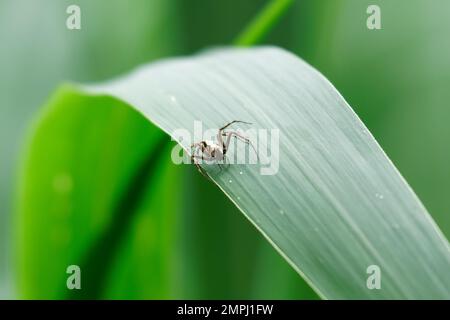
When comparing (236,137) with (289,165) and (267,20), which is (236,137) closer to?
(289,165)

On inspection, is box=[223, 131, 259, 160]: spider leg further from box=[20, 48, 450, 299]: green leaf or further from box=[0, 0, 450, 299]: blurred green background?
box=[0, 0, 450, 299]: blurred green background

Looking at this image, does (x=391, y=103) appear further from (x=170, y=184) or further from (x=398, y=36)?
(x=170, y=184)

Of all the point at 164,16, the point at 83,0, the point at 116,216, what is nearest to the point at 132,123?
the point at 116,216

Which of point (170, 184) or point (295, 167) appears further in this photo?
point (170, 184)

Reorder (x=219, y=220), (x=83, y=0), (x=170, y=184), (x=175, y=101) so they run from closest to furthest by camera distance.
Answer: (x=175, y=101) → (x=170, y=184) → (x=219, y=220) → (x=83, y=0)
